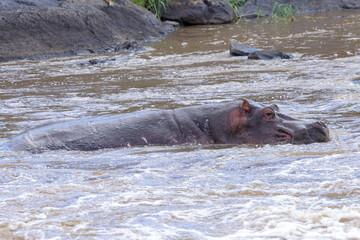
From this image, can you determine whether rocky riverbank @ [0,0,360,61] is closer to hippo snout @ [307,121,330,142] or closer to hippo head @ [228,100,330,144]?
hippo head @ [228,100,330,144]

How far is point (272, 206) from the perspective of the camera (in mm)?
2932

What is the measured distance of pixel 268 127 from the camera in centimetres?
475

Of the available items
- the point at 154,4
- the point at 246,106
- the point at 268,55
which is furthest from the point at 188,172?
the point at 154,4

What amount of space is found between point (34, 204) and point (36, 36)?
9775 mm

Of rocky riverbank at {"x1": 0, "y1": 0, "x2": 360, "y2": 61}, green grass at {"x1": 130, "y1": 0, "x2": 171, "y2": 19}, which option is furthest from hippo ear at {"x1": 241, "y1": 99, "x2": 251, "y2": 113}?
green grass at {"x1": 130, "y1": 0, "x2": 171, "y2": 19}

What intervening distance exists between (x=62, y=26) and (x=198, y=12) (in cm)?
608

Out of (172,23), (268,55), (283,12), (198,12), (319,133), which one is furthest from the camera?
(198,12)

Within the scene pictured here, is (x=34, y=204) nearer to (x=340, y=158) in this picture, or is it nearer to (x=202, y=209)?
(x=202, y=209)

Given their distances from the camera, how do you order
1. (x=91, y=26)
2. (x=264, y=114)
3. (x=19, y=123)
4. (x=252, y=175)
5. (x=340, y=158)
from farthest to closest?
(x=91, y=26), (x=19, y=123), (x=264, y=114), (x=340, y=158), (x=252, y=175)

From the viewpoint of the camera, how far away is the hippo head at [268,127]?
4598mm

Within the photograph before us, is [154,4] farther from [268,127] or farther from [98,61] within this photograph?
[268,127]

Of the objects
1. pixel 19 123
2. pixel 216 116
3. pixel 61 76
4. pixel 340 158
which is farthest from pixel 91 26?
pixel 340 158

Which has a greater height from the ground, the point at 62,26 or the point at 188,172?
the point at 188,172

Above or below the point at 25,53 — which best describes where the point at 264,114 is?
above
